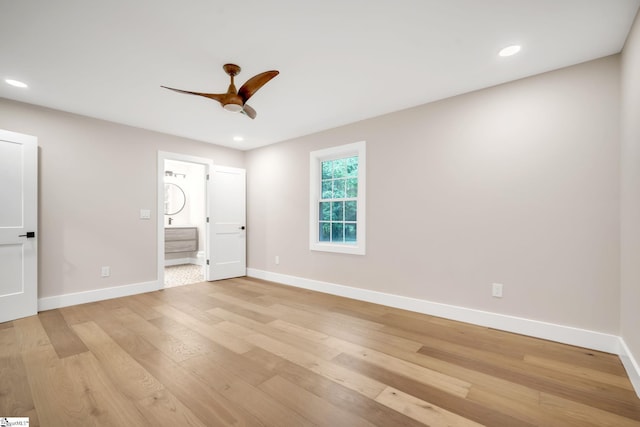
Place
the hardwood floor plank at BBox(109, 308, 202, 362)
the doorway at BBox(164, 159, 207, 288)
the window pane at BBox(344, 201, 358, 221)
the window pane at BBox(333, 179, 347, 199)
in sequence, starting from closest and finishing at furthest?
the hardwood floor plank at BBox(109, 308, 202, 362) → the window pane at BBox(344, 201, 358, 221) → the window pane at BBox(333, 179, 347, 199) → the doorway at BBox(164, 159, 207, 288)

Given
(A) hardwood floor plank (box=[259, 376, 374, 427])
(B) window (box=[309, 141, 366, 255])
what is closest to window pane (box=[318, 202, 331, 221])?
(B) window (box=[309, 141, 366, 255])

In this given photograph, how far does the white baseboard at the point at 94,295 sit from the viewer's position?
3398 millimetres

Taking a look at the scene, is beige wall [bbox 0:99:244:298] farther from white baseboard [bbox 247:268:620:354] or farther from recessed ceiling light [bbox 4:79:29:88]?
white baseboard [bbox 247:268:620:354]

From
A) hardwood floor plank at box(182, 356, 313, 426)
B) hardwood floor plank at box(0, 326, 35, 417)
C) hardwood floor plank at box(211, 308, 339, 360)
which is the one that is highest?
hardwood floor plank at box(0, 326, 35, 417)

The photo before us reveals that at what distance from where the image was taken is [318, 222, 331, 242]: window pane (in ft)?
14.6

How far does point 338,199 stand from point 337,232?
51cm

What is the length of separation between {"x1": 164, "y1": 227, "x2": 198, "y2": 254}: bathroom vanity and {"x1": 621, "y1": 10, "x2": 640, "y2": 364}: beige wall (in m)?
6.98

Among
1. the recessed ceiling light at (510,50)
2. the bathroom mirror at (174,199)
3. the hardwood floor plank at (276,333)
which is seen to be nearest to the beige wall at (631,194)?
the recessed ceiling light at (510,50)

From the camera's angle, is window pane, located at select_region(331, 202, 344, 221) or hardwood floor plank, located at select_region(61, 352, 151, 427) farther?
window pane, located at select_region(331, 202, 344, 221)

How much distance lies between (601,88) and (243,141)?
453 cm

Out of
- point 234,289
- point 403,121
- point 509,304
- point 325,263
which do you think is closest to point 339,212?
point 325,263

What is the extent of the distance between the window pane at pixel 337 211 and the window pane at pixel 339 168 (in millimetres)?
438

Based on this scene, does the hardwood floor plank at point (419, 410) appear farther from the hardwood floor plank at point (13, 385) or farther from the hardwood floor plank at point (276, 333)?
the hardwood floor plank at point (13, 385)

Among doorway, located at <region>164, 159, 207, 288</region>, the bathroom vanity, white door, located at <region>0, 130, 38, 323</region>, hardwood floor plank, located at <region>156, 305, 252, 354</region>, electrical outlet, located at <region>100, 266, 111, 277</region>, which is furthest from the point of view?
doorway, located at <region>164, 159, 207, 288</region>
